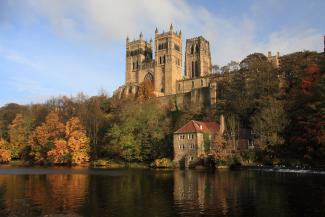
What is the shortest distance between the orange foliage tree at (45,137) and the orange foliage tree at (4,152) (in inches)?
311

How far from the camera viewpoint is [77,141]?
80.4 m

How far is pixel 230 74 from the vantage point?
8550cm

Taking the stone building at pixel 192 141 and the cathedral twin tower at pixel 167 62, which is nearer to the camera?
the stone building at pixel 192 141

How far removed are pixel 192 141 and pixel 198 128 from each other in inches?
102

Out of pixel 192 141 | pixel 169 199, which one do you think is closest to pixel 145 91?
pixel 192 141

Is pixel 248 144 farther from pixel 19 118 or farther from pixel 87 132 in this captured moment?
pixel 19 118

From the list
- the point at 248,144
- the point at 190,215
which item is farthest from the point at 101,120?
the point at 190,215

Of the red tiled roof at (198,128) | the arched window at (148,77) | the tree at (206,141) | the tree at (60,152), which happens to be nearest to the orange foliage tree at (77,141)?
the tree at (60,152)

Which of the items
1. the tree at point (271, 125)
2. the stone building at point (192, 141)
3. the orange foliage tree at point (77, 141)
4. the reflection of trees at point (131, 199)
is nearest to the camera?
the reflection of trees at point (131, 199)

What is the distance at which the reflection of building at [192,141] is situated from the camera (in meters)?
66.9

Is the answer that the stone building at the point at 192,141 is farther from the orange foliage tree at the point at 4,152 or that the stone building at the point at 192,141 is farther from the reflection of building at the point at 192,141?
the orange foliage tree at the point at 4,152

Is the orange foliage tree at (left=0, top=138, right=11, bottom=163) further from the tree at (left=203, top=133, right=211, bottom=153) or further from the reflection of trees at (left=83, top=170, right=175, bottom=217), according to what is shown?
the reflection of trees at (left=83, top=170, right=175, bottom=217)

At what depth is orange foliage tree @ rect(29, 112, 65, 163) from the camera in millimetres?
83562

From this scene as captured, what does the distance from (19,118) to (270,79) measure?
199 feet
